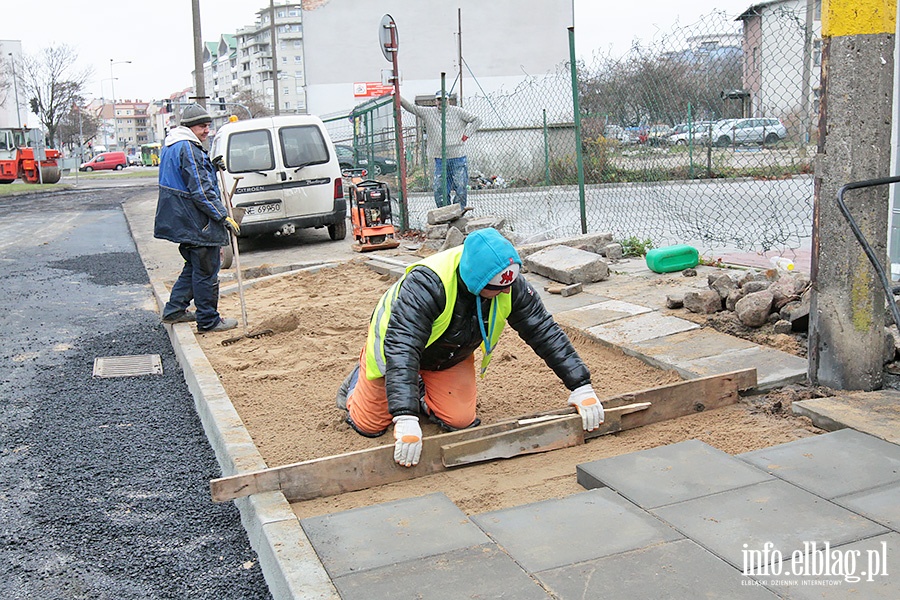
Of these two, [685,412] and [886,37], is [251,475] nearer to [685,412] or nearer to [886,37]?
[685,412]

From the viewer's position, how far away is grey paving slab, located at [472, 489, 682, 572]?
296 cm

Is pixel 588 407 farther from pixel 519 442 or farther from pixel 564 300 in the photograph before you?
pixel 564 300

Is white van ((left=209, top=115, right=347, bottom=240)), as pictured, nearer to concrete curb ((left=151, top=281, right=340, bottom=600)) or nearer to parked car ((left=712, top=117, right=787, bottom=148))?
parked car ((left=712, top=117, right=787, bottom=148))

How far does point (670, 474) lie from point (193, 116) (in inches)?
206

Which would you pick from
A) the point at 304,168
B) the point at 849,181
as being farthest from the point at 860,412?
the point at 304,168

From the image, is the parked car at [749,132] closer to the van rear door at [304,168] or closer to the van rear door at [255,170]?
the van rear door at [304,168]

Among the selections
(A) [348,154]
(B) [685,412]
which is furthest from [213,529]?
(A) [348,154]

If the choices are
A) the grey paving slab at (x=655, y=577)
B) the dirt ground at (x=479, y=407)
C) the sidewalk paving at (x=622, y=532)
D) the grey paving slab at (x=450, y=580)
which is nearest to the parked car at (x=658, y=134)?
the dirt ground at (x=479, y=407)

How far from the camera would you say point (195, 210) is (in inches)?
279

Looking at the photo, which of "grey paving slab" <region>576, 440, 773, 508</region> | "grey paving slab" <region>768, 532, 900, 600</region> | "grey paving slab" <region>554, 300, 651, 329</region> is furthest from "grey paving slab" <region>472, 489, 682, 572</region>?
"grey paving slab" <region>554, 300, 651, 329</region>

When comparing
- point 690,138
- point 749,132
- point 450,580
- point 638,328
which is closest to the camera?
point 450,580

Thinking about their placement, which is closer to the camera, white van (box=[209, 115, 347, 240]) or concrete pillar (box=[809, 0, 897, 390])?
concrete pillar (box=[809, 0, 897, 390])

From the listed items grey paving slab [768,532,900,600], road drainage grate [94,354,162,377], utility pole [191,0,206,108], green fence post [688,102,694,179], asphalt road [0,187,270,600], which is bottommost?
asphalt road [0,187,270,600]

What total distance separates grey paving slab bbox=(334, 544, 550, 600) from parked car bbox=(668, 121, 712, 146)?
640cm
